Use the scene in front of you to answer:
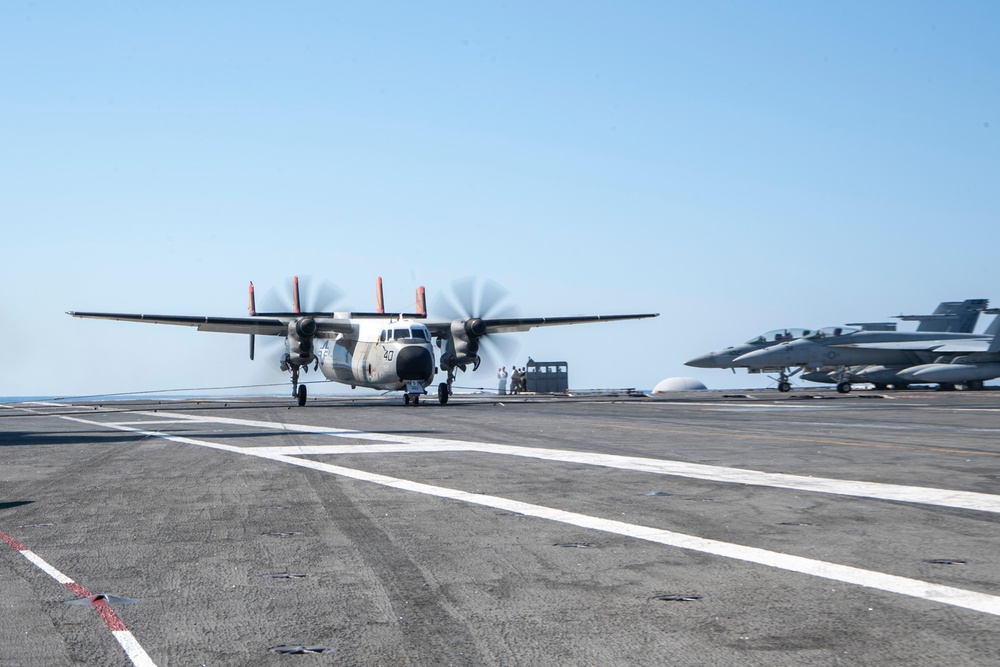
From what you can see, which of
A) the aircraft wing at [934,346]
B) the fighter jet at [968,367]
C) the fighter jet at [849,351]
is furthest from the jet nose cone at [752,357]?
the fighter jet at [968,367]

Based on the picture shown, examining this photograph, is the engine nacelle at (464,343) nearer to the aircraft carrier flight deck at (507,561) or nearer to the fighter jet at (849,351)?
the fighter jet at (849,351)

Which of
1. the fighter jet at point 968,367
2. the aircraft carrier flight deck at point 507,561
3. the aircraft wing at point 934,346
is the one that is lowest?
the aircraft carrier flight deck at point 507,561

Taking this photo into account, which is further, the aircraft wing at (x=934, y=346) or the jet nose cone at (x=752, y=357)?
the aircraft wing at (x=934, y=346)

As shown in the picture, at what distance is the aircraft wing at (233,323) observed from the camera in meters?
40.2

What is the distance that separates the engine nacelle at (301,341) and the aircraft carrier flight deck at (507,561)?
26.5 meters

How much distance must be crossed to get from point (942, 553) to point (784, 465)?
6.32m

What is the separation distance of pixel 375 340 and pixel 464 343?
16.5 ft

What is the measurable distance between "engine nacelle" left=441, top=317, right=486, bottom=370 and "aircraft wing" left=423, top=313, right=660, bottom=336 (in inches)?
25.7

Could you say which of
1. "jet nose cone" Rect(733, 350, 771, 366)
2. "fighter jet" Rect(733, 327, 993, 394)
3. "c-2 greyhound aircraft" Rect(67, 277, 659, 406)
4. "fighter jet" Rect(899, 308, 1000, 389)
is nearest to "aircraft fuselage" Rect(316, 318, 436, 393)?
"c-2 greyhound aircraft" Rect(67, 277, 659, 406)

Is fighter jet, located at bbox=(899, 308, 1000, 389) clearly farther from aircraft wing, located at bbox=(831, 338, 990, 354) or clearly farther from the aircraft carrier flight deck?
the aircraft carrier flight deck

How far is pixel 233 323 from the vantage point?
41.5m

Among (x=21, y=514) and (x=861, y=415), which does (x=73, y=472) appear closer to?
(x=21, y=514)

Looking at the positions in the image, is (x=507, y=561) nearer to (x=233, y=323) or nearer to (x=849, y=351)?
(x=233, y=323)

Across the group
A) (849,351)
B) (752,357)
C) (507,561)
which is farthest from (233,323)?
(507,561)
